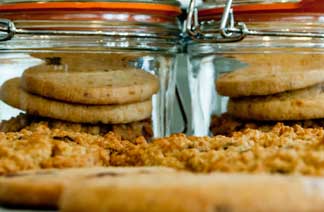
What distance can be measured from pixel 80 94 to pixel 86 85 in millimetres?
17

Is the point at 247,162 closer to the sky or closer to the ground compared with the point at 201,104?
closer to the sky

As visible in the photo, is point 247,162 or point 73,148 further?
point 73,148

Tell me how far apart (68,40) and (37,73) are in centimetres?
7

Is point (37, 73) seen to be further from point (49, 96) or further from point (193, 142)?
point (193, 142)

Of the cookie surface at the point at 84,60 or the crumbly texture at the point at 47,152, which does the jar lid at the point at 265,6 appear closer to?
the cookie surface at the point at 84,60

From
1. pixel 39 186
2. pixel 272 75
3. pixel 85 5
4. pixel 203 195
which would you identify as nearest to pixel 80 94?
pixel 85 5

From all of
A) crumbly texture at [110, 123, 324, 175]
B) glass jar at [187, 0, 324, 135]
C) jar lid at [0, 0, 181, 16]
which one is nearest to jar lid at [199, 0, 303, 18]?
glass jar at [187, 0, 324, 135]

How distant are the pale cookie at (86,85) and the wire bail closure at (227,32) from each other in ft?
0.37

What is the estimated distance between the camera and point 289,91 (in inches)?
41.4

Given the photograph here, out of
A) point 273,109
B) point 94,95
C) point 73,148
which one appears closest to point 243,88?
point 273,109

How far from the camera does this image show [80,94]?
3.28 ft

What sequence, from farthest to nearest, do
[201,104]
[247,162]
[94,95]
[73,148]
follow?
[201,104] → [94,95] → [73,148] → [247,162]

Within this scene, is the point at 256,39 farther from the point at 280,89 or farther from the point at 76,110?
the point at 76,110

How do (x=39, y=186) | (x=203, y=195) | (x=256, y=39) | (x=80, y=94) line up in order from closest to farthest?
(x=203, y=195) → (x=39, y=186) → (x=80, y=94) → (x=256, y=39)
